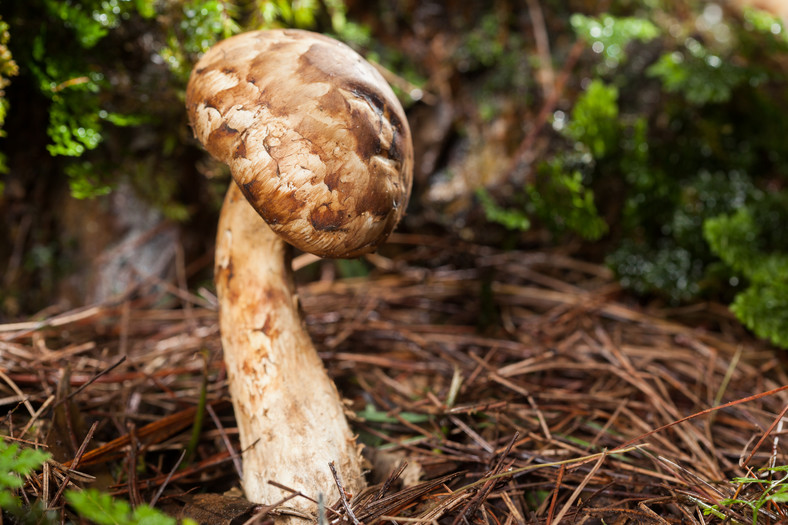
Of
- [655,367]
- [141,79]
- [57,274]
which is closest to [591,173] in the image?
[655,367]

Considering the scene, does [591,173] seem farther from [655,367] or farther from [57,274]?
[57,274]

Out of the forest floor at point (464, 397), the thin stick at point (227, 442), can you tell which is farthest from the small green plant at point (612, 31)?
the thin stick at point (227, 442)

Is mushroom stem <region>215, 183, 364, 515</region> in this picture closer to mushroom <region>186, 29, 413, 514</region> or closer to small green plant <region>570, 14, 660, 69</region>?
mushroom <region>186, 29, 413, 514</region>

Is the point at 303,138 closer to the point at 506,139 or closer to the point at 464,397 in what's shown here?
the point at 464,397

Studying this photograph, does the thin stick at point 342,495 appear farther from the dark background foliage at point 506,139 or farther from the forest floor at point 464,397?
the dark background foliage at point 506,139

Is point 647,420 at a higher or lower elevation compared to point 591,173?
lower

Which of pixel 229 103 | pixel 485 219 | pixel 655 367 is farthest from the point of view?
pixel 485 219

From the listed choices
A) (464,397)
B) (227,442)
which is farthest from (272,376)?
(464,397)

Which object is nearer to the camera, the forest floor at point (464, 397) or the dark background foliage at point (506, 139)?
the forest floor at point (464, 397)
